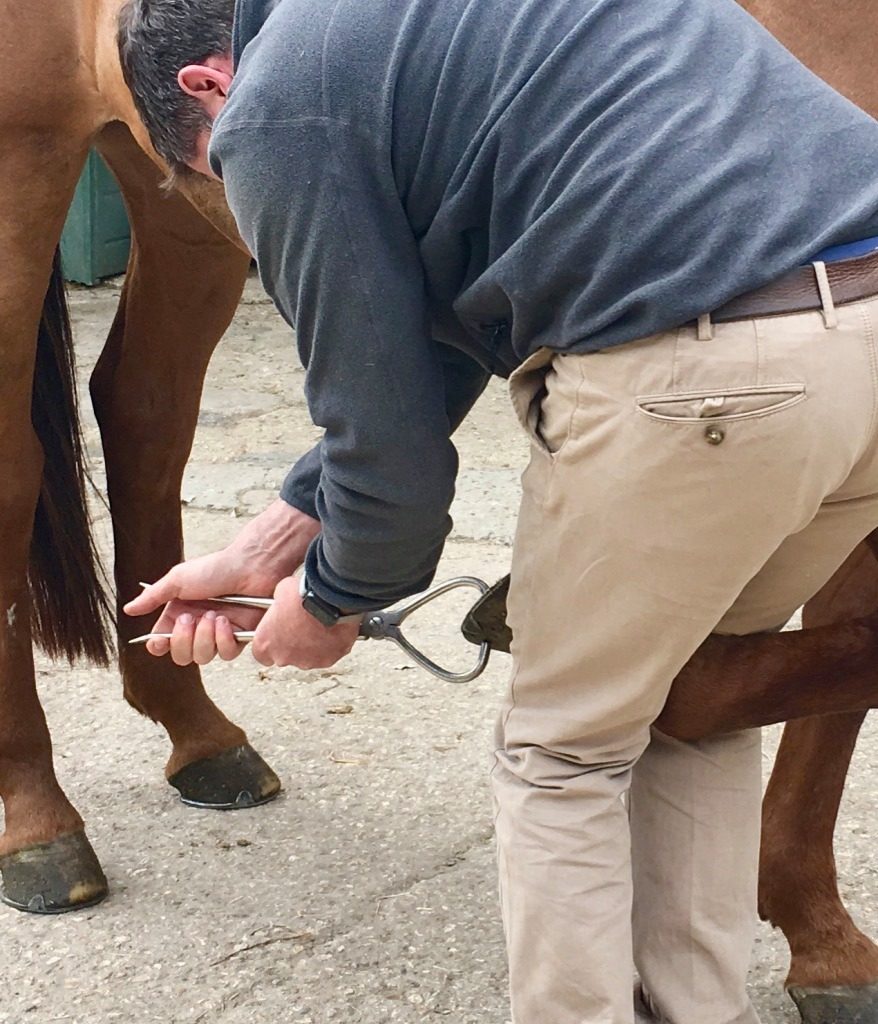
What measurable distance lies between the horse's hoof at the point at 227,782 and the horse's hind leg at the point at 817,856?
872 millimetres

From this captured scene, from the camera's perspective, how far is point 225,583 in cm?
169

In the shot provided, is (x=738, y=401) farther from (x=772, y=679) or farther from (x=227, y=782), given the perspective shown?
(x=227, y=782)

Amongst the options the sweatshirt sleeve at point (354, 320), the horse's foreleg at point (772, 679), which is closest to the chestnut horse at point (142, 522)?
the horse's foreleg at point (772, 679)

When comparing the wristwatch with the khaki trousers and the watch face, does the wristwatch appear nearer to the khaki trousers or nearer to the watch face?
the watch face

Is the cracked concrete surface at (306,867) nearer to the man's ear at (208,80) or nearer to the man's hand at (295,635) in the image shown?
the man's hand at (295,635)

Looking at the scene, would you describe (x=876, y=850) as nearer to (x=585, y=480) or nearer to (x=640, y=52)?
(x=585, y=480)

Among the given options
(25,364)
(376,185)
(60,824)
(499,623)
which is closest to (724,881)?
(499,623)

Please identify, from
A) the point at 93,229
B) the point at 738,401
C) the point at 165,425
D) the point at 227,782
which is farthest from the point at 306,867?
the point at 93,229

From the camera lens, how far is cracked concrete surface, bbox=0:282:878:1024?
1.87 meters

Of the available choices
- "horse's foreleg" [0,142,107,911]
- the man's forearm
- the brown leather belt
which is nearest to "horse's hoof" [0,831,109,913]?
"horse's foreleg" [0,142,107,911]

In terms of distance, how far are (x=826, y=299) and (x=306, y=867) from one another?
4.28 ft

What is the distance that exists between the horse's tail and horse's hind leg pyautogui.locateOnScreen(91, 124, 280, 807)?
0.08 meters

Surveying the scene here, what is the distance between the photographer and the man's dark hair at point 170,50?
136 centimetres

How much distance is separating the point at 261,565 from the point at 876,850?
109cm
